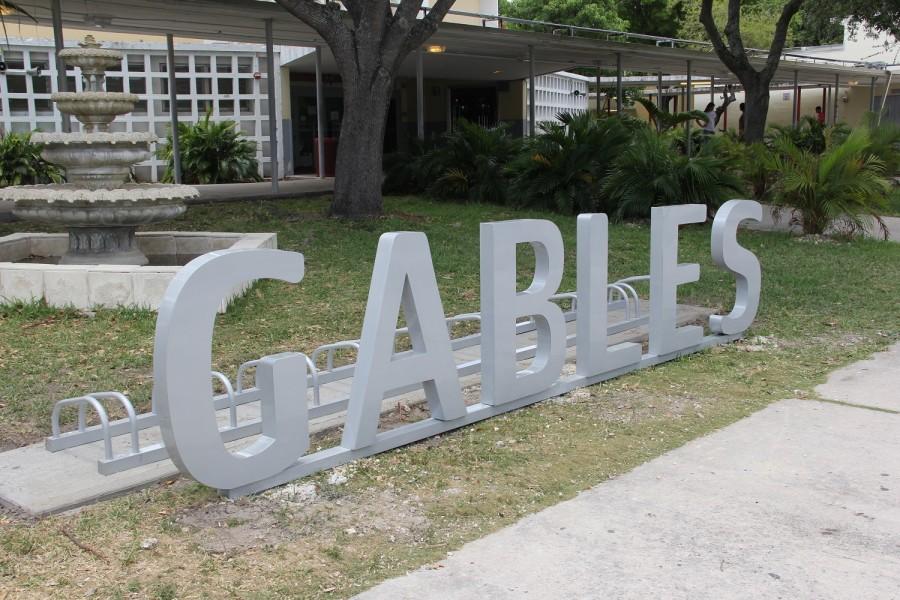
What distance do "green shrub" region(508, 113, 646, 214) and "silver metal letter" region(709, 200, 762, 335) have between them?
7060 millimetres

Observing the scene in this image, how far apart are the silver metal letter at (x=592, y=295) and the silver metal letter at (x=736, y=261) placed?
123cm

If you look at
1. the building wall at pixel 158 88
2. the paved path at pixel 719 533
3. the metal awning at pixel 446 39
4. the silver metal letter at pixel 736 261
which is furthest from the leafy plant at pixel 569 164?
the paved path at pixel 719 533

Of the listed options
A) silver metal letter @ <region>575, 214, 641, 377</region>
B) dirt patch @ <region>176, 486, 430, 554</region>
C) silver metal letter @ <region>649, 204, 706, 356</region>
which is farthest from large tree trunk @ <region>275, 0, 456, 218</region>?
dirt patch @ <region>176, 486, 430, 554</region>

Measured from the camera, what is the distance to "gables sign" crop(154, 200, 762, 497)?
3609 mm

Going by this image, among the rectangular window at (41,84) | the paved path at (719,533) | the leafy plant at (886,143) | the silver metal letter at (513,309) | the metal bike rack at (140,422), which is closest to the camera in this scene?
the paved path at (719,533)

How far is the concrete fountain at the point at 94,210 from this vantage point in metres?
7.35

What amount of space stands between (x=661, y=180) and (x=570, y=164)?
1.91 m

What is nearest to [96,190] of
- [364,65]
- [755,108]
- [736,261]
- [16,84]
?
[364,65]

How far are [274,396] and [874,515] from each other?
2547 millimetres

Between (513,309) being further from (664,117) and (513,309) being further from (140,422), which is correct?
(664,117)

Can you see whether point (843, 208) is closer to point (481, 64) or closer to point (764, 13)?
point (481, 64)

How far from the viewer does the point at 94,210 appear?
8016mm

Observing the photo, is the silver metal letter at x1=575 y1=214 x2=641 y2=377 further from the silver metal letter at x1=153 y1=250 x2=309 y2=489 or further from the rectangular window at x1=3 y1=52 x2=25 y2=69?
the rectangular window at x1=3 y1=52 x2=25 y2=69

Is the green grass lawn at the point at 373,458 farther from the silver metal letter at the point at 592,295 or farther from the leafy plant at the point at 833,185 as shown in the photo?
the leafy plant at the point at 833,185
